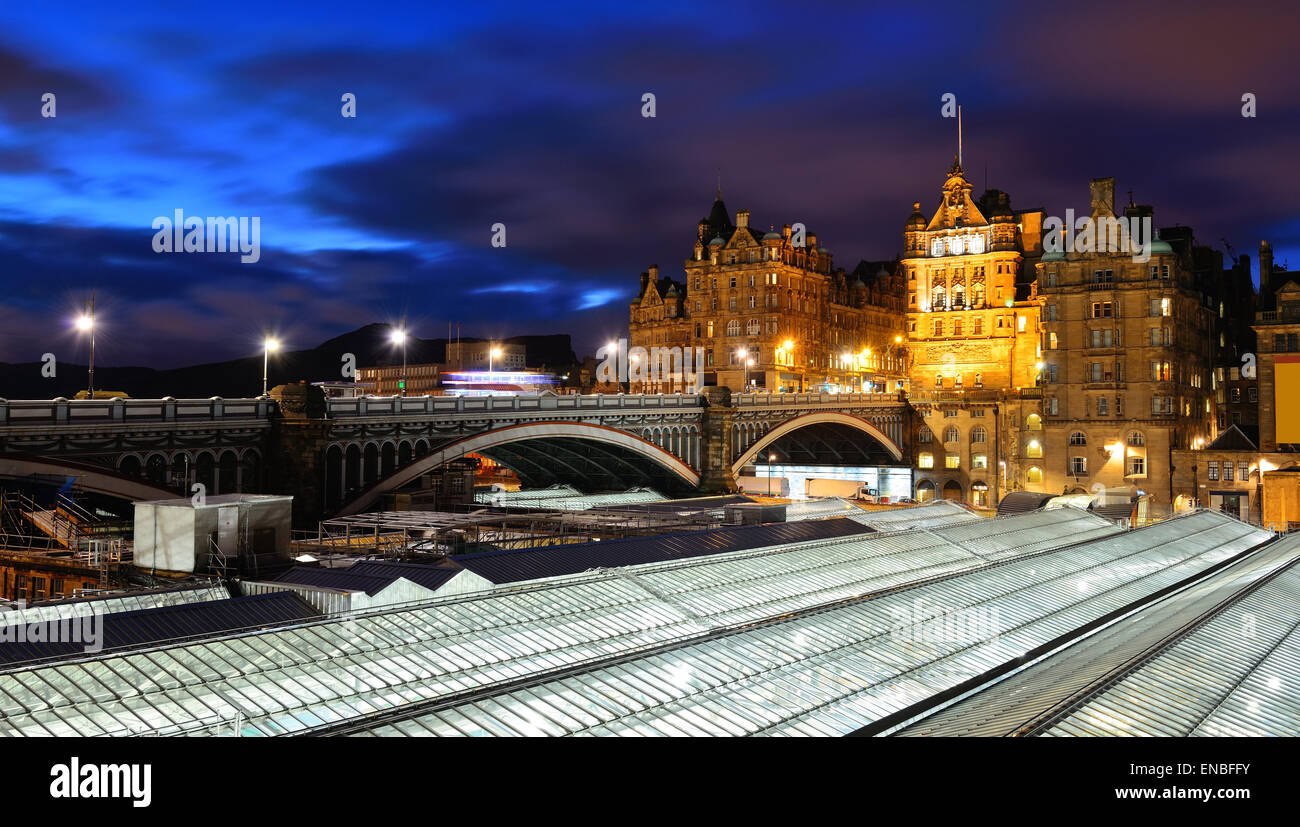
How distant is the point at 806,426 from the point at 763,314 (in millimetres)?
46664

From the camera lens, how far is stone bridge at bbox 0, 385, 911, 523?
47312 mm

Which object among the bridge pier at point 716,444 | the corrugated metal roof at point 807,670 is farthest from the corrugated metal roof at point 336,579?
the bridge pier at point 716,444

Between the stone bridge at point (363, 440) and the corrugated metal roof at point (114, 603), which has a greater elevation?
the stone bridge at point (363, 440)

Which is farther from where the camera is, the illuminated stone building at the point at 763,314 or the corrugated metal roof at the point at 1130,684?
the illuminated stone building at the point at 763,314

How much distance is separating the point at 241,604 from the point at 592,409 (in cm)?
5000

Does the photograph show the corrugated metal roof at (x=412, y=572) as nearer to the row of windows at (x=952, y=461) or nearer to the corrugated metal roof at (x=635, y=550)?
the corrugated metal roof at (x=635, y=550)

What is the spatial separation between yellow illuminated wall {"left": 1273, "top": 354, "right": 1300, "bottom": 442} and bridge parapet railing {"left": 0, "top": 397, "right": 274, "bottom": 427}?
10459 centimetres

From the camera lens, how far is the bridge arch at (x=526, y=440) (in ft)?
204

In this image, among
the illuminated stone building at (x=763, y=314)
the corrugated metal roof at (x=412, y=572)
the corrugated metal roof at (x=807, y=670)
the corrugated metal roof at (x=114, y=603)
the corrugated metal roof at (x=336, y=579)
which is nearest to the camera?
the corrugated metal roof at (x=807, y=670)

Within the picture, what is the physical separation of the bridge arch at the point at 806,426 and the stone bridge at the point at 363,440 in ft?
1.03

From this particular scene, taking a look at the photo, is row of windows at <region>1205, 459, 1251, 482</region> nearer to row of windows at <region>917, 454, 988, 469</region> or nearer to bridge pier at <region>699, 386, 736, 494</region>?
row of windows at <region>917, 454, 988, 469</region>

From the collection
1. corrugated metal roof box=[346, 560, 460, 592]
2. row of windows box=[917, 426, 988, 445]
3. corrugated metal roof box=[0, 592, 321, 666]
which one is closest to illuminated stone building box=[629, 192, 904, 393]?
row of windows box=[917, 426, 988, 445]

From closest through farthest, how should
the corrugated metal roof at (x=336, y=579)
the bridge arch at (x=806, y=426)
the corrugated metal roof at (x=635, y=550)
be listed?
the corrugated metal roof at (x=336, y=579)
the corrugated metal roof at (x=635, y=550)
the bridge arch at (x=806, y=426)
